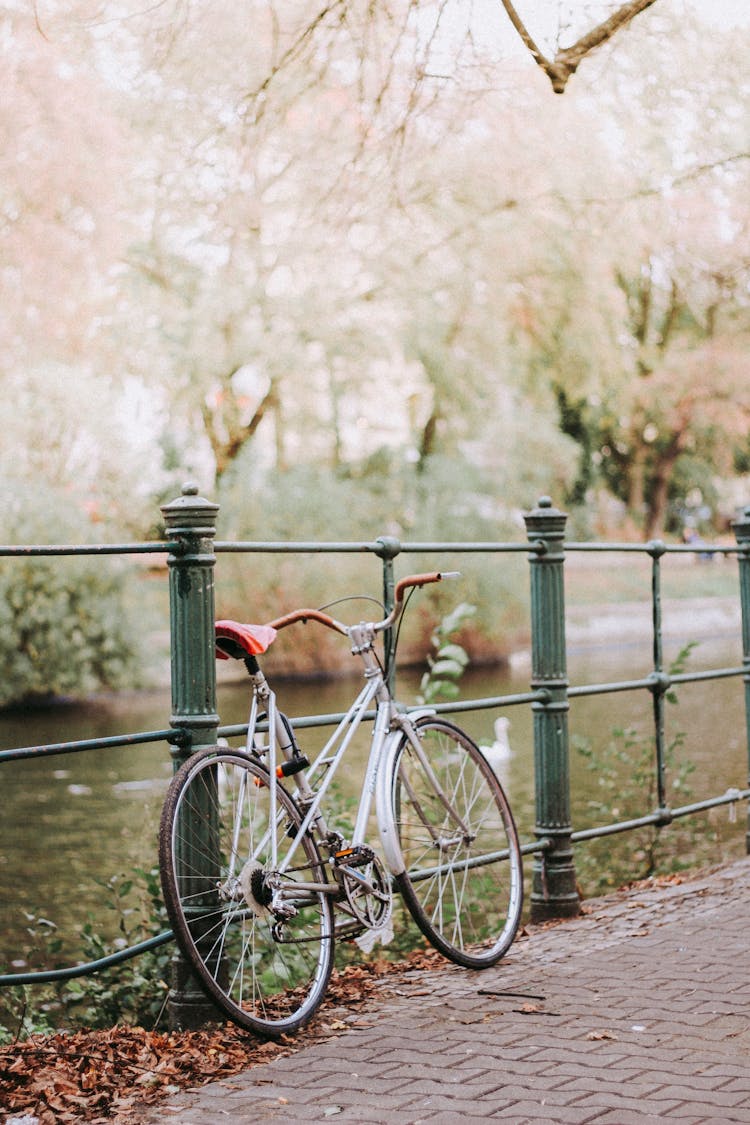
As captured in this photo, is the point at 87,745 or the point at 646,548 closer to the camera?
the point at 87,745

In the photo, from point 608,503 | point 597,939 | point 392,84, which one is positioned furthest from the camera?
point 608,503

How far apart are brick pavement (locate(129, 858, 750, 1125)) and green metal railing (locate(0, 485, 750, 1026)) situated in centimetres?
52

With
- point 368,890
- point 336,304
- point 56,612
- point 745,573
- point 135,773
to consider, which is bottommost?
point 135,773

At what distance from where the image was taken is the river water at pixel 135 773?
29.2 ft

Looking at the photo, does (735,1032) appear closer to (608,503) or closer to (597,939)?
(597,939)

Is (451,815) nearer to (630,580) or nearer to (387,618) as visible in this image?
(387,618)

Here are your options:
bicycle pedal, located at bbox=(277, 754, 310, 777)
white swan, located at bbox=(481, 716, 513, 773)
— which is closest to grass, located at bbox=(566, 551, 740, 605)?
white swan, located at bbox=(481, 716, 513, 773)

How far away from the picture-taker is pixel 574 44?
246 inches

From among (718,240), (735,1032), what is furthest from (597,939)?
(718,240)

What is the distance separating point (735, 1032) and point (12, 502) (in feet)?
62.6

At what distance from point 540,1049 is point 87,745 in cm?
135

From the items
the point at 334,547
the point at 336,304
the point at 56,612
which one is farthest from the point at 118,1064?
the point at 336,304

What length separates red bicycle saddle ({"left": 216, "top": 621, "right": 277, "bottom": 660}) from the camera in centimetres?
400

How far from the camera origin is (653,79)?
973cm
